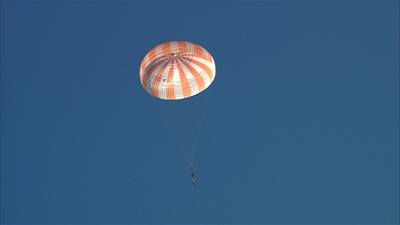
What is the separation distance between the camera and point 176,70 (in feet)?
389

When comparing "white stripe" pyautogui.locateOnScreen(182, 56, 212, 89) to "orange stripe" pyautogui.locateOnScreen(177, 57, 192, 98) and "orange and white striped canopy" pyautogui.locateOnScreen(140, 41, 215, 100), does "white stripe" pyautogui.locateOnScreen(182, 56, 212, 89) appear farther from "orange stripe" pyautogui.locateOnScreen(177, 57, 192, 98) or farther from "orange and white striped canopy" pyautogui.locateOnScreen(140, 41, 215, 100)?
"orange stripe" pyautogui.locateOnScreen(177, 57, 192, 98)

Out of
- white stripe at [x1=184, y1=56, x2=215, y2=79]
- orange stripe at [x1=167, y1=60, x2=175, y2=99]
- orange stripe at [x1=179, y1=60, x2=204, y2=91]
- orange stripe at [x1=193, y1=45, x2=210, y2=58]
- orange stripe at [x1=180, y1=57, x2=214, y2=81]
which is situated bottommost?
orange stripe at [x1=167, y1=60, x2=175, y2=99]

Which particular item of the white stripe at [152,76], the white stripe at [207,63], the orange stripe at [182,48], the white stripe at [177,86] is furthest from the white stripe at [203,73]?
the white stripe at [152,76]

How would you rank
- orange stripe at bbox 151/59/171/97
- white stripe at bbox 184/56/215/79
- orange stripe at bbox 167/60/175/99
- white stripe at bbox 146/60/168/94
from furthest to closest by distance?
orange stripe at bbox 167/60/175/99 → white stripe at bbox 184/56/215/79 → orange stripe at bbox 151/59/171/97 → white stripe at bbox 146/60/168/94

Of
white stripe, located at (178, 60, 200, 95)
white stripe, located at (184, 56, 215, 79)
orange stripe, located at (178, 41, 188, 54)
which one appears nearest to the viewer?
orange stripe, located at (178, 41, 188, 54)

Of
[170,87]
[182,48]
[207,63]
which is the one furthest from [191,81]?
[182,48]

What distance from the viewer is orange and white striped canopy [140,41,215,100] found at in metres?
118

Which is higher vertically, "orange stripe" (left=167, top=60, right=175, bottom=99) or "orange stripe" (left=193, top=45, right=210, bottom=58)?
"orange stripe" (left=193, top=45, right=210, bottom=58)

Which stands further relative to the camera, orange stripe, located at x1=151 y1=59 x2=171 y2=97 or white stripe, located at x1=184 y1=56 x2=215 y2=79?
white stripe, located at x1=184 y1=56 x2=215 y2=79

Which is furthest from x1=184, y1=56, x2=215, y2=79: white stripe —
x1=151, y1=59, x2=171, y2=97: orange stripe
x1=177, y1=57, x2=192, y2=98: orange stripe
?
x1=151, y1=59, x2=171, y2=97: orange stripe

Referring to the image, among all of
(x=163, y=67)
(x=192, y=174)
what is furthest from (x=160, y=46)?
(x=192, y=174)

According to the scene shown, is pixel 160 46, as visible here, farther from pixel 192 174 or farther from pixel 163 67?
pixel 192 174

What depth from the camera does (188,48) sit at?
117938mm

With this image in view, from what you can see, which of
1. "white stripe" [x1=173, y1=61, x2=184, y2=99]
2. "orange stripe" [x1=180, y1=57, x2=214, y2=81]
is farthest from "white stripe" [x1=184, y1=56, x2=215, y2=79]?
"white stripe" [x1=173, y1=61, x2=184, y2=99]
